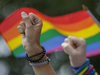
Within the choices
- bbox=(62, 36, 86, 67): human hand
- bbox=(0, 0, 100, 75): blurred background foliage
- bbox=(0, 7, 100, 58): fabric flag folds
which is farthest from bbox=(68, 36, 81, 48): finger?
bbox=(0, 0, 100, 75): blurred background foliage

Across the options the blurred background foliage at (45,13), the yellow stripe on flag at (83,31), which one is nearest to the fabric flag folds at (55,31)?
the yellow stripe on flag at (83,31)

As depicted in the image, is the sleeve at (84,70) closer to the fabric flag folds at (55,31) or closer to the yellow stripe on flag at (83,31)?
the fabric flag folds at (55,31)

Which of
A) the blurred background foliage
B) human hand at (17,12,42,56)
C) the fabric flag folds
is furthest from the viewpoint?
the blurred background foliage

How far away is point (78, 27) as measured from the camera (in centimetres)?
271

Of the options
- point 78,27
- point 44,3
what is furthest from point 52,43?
point 44,3

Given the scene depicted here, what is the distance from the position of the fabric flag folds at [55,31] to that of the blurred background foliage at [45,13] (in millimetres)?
1978

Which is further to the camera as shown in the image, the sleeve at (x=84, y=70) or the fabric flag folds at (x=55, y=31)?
the fabric flag folds at (x=55, y=31)

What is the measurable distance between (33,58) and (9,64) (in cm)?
556

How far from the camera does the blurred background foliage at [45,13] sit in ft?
15.7

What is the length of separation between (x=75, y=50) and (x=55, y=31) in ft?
5.62

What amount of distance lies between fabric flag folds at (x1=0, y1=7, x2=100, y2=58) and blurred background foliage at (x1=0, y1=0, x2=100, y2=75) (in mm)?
1978

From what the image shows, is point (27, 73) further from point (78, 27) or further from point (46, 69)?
point (46, 69)

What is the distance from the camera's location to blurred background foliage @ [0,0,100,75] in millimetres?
4797

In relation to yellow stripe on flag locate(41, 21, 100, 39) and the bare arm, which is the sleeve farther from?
yellow stripe on flag locate(41, 21, 100, 39)
